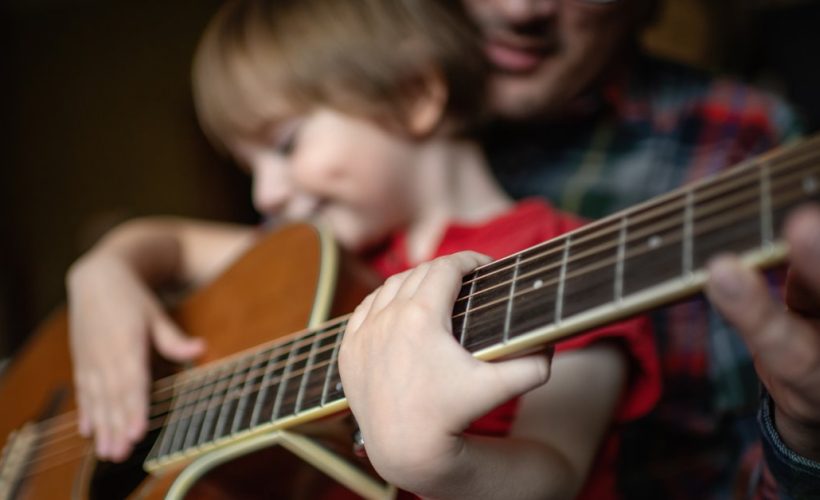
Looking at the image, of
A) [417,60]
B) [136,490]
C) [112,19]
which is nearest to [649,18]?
[417,60]

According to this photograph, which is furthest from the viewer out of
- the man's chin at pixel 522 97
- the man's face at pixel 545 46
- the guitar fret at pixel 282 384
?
the man's chin at pixel 522 97

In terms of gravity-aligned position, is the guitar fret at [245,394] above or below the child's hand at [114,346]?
above

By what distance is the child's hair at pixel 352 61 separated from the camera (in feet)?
2.82

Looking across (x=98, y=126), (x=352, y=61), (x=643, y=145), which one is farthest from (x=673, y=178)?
(x=98, y=126)

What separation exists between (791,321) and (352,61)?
2.02ft

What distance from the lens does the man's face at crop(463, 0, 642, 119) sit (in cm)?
80

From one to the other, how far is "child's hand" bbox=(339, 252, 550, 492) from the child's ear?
17.4 inches

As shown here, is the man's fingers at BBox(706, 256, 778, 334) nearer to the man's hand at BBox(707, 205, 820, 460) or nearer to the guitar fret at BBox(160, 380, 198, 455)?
the man's hand at BBox(707, 205, 820, 460)

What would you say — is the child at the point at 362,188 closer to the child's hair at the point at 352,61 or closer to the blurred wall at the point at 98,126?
the child's hair at the point at 352,61

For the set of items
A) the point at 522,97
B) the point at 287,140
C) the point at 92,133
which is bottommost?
the point at 92,133

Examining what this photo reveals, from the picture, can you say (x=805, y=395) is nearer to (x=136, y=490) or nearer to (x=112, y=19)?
(x=136, y=490)

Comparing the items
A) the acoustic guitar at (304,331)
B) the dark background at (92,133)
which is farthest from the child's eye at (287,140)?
the dark background at (92,133)

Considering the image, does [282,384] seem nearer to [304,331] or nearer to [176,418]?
[304,331]

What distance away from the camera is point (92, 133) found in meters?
2.40
